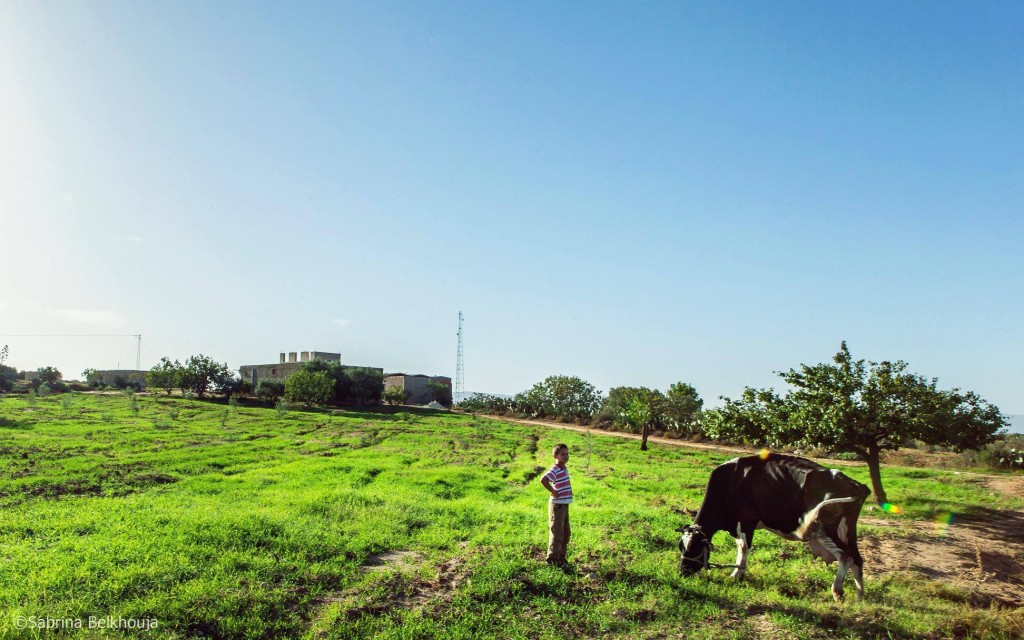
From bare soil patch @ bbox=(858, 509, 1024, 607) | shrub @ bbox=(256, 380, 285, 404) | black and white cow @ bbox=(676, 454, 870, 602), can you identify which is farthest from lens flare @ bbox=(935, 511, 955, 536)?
shrub @ bbox=(256, 380, 285, 404)

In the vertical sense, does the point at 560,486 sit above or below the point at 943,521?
above

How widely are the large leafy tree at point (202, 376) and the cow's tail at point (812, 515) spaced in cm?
7128

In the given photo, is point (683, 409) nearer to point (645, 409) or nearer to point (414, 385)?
point (645, 409)

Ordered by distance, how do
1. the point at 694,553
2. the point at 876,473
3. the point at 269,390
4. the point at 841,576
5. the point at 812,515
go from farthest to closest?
the point at 269,390, the point at 876,473, the point at 694,553, the point at 812,515, the point at 841,576

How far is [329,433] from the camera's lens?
3788 centimetres

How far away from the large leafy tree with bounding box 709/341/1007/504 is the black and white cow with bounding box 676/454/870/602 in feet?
24.7

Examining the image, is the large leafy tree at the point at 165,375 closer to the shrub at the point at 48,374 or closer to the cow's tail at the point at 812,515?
the shrub at the point at 48,374

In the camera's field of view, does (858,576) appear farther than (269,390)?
No

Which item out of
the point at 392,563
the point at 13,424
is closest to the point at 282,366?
the point at 13,424

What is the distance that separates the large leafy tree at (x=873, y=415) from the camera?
53.4ft

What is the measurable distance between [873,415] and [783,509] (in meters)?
9.00

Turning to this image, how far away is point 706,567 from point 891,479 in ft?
64.9

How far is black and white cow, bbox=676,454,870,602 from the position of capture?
9148 mm

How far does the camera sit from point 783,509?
9.78 m
